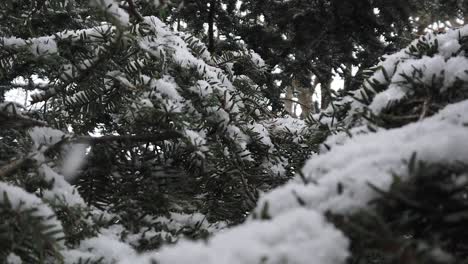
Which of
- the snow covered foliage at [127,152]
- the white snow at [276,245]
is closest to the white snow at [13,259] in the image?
the snow covered foliage at [127,152]

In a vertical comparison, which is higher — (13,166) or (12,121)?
(12,121)

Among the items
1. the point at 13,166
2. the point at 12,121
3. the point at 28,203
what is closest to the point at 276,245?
the point at 28,203

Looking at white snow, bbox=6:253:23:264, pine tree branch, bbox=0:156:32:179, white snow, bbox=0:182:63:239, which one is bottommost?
white snow, bbox=6:253:23:264

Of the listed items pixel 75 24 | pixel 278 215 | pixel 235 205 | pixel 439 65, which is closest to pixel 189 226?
pixel 235 205

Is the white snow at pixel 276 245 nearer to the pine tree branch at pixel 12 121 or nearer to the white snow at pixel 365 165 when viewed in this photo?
the white snow at pixel 365 165

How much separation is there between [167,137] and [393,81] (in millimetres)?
681

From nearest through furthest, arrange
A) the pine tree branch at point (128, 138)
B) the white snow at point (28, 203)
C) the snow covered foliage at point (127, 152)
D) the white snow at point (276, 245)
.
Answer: the white snow at point (276, 245), the white snow at point (28, 203), the snow covered foliage at point (127, 152), the pine tree branch at point (128, 138)

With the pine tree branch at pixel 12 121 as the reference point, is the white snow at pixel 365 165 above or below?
below

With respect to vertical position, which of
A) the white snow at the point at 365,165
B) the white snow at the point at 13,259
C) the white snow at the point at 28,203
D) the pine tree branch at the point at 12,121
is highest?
the pine tree branch at the point at 12,121

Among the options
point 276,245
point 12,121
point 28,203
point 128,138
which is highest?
point 12,121

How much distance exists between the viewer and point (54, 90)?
4.42 feet

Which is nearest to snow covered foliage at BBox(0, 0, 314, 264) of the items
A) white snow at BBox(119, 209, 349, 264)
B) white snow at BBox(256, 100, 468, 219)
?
white snow at BBox(119, 209, 349, 264)

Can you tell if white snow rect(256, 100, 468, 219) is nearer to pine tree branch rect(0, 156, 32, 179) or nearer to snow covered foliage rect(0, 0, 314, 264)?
snow covered foliage rect(0, 0, 314, 264)

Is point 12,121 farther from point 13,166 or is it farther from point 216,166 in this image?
point 216,166
